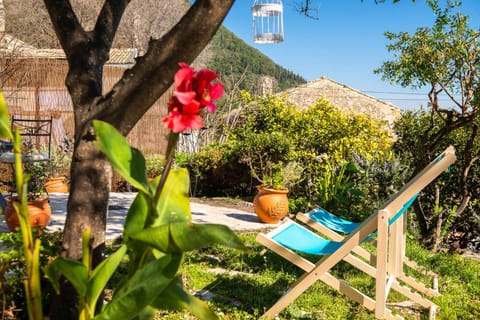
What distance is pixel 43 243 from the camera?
2.73m

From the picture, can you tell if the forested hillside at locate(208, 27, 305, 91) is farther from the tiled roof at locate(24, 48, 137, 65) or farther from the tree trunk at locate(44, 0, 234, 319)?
the tree trunk at locate(44, 0, 234, 319)

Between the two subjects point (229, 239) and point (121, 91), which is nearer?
point (229, 239)

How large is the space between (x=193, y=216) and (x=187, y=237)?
621 cm

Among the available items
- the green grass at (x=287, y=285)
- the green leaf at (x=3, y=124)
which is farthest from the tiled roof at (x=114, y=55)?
the green leaf at (x=3, y=124)

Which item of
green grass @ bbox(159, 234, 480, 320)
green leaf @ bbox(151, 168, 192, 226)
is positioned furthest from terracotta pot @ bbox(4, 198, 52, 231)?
green leaf @ bbox(151, 168, 192, 226)

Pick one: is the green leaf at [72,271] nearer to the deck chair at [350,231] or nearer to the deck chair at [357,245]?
the deck chair at [357,245]

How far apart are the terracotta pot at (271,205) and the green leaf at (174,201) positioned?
544 centimetres

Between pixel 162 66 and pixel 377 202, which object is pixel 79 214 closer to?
pixel 162 66

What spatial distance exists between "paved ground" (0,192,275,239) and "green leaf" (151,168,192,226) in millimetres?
4062

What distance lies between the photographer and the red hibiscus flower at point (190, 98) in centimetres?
142

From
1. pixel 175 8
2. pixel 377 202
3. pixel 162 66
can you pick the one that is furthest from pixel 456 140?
pixel 175 8

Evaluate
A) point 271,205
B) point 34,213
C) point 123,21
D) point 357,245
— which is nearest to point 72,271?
point 357,245

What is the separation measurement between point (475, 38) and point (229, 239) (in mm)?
5064

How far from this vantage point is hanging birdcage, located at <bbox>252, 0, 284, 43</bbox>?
11102 millimetres
